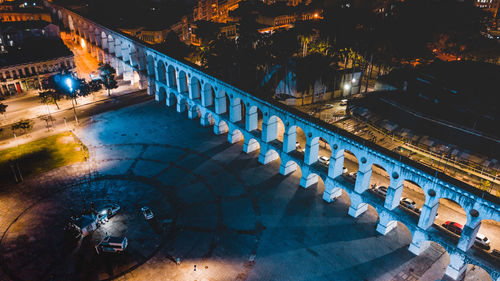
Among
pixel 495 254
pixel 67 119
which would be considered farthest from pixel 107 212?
pixel 495 254

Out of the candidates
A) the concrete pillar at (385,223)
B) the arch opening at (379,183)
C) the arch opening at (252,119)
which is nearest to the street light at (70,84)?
the arch opening at (252,119)

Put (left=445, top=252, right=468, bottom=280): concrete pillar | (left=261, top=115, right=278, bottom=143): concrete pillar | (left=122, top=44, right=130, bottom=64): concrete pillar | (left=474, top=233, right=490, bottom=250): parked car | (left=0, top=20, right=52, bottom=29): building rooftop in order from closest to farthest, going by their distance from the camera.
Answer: (left=445, top=252, right=468, bottom=280): concrete pillar, (left=474, top=233, right=490, bottom=250): parked car, (left=261, top=115, right=278, bottom=143): concrete pillar, (left=122, top=44, right=130, bottom=64): concrete pillar, (left=0, top=20, right=52, bottom=29): building rooftop

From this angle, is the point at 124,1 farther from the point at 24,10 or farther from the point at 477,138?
the point at 477,138

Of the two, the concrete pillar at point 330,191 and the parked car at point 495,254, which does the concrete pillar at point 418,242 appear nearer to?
the parked car at point 495,254

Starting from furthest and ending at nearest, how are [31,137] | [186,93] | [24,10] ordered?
1. [24,10]
2. [186,93]
3. [31,137]

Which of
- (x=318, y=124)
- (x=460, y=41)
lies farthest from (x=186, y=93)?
(x=460, y=41)

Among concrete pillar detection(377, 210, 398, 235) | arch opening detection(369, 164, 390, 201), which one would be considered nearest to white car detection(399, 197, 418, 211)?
arch opening detection(369, 164, 390, 201)

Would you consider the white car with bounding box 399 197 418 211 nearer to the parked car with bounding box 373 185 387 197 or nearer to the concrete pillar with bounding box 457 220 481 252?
the parked car with bounding box 373 185 387 197
